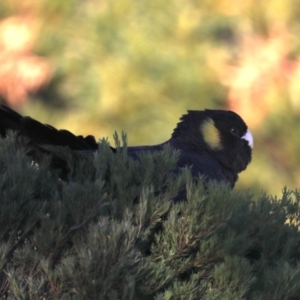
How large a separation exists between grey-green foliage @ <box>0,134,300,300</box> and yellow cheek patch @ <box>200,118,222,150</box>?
7.57 feet

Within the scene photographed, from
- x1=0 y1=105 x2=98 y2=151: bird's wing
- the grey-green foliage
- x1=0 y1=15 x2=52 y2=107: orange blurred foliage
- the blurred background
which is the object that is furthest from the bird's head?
x1=0 y1=15 x2=52 y2=107: orange blurred foliage

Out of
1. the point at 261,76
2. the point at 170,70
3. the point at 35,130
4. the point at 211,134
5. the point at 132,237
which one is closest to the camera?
the point at 132,237

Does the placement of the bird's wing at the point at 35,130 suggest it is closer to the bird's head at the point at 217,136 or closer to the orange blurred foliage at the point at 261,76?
the bird's head at the point at 217,136

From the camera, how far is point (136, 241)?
2.76 metres

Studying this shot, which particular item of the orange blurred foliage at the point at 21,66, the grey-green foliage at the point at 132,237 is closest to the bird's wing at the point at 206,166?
the grey-green foliage at the point at 132,237

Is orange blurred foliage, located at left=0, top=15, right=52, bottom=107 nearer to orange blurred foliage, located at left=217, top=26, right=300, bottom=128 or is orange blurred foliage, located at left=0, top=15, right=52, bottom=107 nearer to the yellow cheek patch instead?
orange blurred foliage, located at left=217, top=26, right=300, bottom=128

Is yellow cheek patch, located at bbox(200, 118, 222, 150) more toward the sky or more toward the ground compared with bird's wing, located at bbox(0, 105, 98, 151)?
more toward the sky

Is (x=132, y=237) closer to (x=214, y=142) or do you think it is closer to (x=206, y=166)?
(x=206, y=166)

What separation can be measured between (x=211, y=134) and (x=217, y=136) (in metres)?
0.05

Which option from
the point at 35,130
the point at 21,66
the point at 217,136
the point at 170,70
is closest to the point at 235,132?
the point at 217,136

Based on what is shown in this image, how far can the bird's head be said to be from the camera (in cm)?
528

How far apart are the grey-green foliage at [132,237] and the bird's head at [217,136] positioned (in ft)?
7.38

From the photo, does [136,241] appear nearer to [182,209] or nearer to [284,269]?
[182,209]

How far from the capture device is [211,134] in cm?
536
